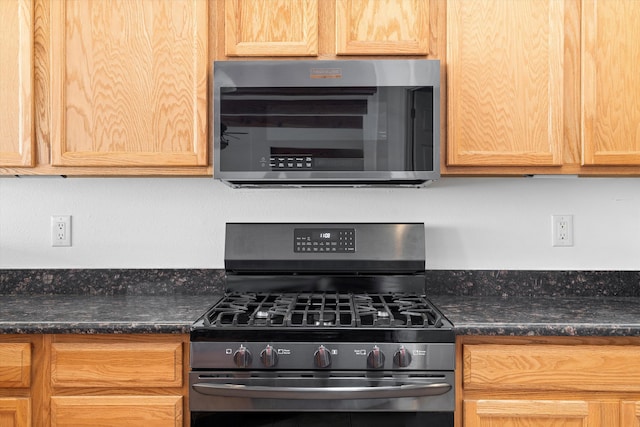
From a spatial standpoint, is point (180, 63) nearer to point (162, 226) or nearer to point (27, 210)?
point (162, 226)

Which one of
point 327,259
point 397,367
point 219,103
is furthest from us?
point 327,259

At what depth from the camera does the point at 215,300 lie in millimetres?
1825

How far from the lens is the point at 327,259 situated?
1883mm

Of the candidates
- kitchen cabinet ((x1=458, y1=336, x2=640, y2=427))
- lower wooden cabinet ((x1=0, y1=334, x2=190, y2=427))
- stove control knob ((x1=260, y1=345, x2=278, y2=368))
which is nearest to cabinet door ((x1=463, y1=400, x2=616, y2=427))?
kitchen cabinet ((x1=458, y1=336, x2=640, y2=427))

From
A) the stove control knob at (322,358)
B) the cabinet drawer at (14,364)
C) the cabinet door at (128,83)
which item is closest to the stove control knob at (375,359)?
the stove control knob at (322,358)

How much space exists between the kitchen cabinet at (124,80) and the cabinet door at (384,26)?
47cm

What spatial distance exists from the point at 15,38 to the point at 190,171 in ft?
2.39

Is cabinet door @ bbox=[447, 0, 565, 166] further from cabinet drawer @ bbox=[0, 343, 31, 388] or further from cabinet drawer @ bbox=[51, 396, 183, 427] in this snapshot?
cabinet drawer @ bbox=[0, 343, 31, 388]

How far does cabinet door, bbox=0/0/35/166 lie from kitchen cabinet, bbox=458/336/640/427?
1568mm

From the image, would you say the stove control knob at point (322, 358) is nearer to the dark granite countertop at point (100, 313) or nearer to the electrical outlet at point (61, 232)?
the dark granite countertop at point (100, 313)

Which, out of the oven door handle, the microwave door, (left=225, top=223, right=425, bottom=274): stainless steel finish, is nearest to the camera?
the oven door handle

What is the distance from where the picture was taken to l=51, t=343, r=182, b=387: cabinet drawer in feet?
4.54

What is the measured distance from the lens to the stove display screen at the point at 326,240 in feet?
6.22

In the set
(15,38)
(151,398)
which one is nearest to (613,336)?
(151,398)
